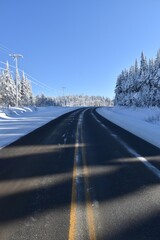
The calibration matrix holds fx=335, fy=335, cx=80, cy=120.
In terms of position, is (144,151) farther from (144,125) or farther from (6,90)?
(6,90)

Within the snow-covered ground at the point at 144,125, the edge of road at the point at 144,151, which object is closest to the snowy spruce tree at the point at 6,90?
the snow-covered ground at the point at 144,125

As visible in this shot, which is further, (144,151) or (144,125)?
(144,125)

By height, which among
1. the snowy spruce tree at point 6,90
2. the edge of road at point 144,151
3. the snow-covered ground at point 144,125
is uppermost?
the snowy spruce tree at point 6,90

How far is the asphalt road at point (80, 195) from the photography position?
5.08m

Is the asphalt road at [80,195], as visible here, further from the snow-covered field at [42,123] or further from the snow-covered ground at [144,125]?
the snow-covered ground at [144,125]

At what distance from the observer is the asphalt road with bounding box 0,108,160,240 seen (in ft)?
16.7

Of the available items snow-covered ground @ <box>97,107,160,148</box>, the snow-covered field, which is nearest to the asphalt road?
the snow-covered field

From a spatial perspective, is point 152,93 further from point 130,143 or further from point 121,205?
point 121,205

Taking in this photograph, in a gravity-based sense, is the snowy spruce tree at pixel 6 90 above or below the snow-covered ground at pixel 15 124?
above

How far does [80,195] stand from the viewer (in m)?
6.78

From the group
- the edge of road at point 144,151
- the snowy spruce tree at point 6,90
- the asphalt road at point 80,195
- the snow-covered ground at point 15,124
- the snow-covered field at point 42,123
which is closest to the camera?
the asphalt road at point 80,195

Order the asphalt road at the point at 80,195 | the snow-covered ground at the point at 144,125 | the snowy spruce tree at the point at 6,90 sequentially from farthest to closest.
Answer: the snowy spruce tree at the point at 6,90 → the snow-covered ground at the point at 144,125 → the asphalt road at the point at 80,195

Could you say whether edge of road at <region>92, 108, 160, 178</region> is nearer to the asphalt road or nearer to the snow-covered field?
the asphalt road

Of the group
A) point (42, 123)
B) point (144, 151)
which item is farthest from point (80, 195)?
point (42, 123)
